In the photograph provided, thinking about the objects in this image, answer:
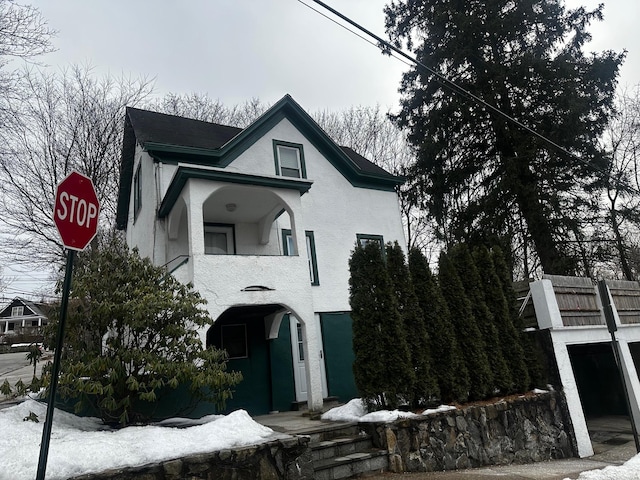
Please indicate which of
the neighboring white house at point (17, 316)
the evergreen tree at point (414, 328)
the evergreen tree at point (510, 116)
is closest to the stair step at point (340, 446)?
the evergreen tree at point (414, 328)

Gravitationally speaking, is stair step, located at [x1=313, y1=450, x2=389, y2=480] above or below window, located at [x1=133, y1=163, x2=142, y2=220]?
below

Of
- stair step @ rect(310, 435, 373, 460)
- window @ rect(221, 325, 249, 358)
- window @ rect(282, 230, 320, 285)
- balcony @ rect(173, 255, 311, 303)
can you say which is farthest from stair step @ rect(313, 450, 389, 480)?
window @ rect(282, 230, 320, 285)

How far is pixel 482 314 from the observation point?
8.75 m

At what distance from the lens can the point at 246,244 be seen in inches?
441

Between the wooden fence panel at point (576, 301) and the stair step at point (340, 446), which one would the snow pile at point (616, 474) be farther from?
the wooden fence panel at point (576, 301)

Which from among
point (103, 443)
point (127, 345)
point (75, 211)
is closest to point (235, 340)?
point (127, 345)

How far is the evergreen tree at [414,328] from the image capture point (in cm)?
733

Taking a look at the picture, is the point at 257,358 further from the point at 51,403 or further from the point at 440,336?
the point at 51,403

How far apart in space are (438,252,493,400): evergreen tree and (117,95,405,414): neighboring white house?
2.75 metres

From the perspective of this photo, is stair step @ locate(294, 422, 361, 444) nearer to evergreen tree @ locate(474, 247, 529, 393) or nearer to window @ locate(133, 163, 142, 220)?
evergreen tree @ locate(474, 247, 529, 393)

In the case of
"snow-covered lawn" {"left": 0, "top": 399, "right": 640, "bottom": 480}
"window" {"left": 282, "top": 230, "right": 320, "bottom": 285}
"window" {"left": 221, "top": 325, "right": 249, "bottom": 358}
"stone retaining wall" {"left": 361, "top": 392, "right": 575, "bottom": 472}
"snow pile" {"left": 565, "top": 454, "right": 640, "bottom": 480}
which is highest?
"window" {"left": 282, "top": 230, "right": 320, "bottom": 285}

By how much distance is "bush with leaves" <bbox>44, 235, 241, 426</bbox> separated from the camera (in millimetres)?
5488

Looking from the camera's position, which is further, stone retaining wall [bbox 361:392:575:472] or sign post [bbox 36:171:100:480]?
stone retaining wall [bbox 361:392:575:472]

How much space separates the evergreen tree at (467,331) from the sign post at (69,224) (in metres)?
6.80
